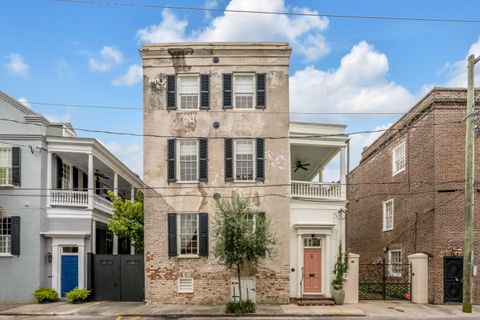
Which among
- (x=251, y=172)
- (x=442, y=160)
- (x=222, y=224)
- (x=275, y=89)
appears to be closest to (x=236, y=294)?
(x=222, y=224)

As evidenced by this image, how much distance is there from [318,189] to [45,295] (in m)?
12.8

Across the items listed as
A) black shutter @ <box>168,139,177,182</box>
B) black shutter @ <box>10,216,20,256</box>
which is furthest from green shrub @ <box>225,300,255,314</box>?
black shutter @ <box>10,216,20,256</box>

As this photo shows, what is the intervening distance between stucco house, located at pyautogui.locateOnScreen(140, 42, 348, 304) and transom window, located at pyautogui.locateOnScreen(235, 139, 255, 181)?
45 mm

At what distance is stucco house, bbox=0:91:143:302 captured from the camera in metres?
19.9

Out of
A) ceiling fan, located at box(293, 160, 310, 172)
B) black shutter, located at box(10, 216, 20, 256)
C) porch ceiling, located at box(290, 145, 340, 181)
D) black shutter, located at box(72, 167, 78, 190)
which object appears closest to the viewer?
black shutter, located at box(10, 216, 20, 256)

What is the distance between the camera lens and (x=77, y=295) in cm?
1945

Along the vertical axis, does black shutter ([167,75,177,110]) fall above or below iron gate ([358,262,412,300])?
above

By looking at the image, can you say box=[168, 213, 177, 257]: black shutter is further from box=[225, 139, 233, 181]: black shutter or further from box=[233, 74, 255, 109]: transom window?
box=[233, 74, 255, 109]: transom window

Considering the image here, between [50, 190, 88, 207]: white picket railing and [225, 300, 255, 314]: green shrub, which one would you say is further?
[50, 190, 88, 207]: white picket railing

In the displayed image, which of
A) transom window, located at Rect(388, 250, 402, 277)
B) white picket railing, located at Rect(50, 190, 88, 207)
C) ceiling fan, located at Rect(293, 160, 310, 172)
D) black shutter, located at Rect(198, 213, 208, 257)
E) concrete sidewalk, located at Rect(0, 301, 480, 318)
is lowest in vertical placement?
concrete sidewalk, located at Rect(0, 301, 480, 318)

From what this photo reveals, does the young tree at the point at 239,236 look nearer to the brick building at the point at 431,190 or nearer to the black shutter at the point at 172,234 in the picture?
the black shutter at the point at 172,234

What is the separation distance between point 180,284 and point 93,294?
4155 mm

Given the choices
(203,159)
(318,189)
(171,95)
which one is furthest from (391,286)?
(171,95)

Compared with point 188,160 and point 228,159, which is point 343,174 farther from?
point 188,160
